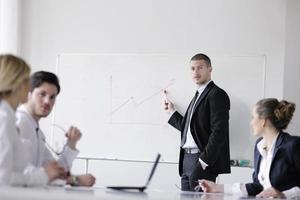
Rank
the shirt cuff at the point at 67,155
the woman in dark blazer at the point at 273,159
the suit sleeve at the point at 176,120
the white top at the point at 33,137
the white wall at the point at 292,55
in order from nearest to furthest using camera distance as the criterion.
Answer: the white top at the point at 33,137 → the shirt cuff at the point at 67,155 → the woman in dark blazer at the point at 273,159 → the white wall at the point at 292,55 → the suit sleeve at the point at 176,120

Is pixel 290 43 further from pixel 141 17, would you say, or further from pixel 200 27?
pixel 141 17

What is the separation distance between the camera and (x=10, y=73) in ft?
6.45

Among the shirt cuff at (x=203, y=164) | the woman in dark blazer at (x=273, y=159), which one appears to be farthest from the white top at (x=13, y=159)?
the shirt cuff at (x=203, y=164)

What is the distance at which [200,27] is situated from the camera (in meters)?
4.80

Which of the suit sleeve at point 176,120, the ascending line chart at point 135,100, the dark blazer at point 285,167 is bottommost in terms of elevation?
the dark blazer at point 285,167

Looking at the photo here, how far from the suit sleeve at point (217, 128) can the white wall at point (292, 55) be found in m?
0.71

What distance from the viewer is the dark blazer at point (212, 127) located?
3.88m

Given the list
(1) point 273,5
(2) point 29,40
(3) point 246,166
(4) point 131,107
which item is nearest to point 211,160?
(3) point 246,166

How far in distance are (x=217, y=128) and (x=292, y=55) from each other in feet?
3.42

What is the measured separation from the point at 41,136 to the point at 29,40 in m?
2.96

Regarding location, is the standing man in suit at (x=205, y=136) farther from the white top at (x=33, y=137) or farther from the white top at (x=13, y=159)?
the white top at (x=13, y=159)

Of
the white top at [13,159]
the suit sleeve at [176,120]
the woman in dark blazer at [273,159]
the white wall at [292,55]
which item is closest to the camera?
the white top at [13,159]

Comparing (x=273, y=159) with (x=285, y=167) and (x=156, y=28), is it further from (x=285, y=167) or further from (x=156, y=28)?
(x=156, y=28)

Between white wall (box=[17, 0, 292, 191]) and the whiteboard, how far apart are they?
103 mm
